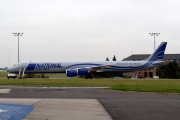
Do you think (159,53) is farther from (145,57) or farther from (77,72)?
(145,57)

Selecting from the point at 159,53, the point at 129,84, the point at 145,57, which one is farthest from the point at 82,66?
the point at 145,57

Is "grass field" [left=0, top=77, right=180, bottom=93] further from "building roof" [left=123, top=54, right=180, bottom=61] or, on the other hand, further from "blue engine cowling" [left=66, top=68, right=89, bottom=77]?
"building roof" [left=123, top=54, right=180, bottom=61]

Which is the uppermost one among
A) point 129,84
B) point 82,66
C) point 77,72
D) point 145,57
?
point 145,57

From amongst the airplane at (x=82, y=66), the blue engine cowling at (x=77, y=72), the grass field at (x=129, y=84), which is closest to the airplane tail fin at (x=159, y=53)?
the airplane at (x=82, y=66)

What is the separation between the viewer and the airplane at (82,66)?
178ft

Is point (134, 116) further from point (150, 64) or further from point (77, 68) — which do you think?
point (150, 64)

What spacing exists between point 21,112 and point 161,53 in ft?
169

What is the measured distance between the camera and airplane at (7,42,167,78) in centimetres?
5412

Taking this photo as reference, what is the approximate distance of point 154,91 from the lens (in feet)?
71.7

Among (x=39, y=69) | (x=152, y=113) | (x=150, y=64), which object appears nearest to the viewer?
(x=152, y=113)

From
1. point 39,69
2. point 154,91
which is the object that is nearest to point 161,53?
point 39,69

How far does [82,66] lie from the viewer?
56.8m

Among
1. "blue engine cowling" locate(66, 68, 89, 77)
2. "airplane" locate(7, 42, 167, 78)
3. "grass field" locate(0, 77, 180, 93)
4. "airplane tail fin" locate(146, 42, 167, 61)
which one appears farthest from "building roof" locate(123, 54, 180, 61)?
"grass field" locate(0, 77, 180, 93)

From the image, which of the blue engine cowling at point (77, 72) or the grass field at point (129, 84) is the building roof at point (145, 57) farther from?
the grass field at point (129, 84)
